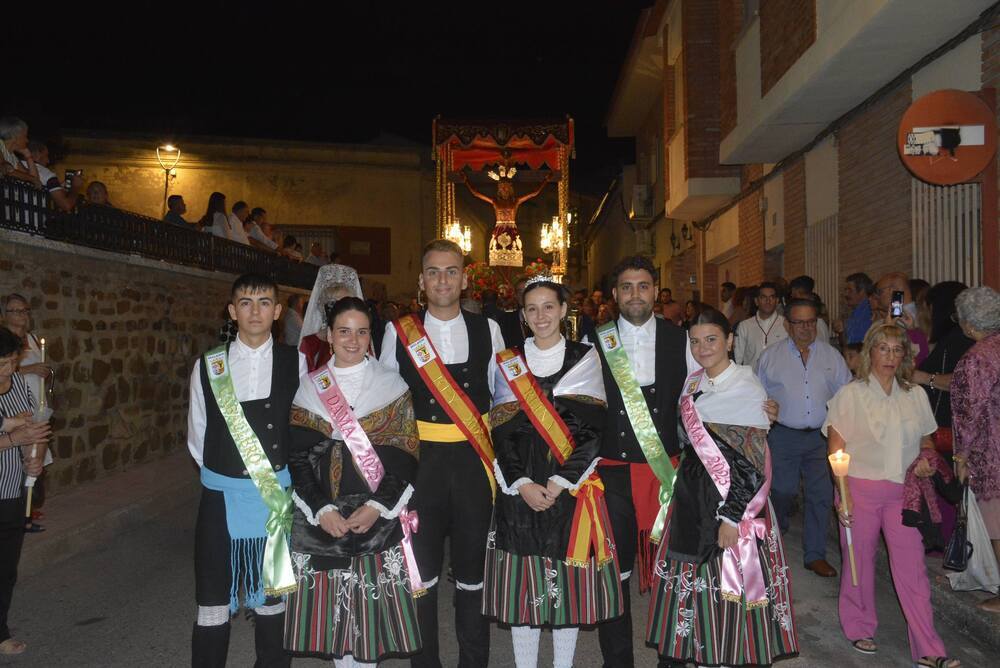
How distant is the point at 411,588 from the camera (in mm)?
3443

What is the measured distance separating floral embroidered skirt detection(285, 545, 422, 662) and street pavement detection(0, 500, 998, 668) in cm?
97

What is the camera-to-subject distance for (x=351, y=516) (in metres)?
3.33

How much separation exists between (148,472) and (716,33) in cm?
1155

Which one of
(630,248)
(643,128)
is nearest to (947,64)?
(643,128)

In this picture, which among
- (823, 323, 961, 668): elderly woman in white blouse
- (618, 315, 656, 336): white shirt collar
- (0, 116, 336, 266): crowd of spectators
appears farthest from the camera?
(0, 116, 336, 266): crowd of spectators

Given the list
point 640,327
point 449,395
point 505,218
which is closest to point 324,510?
point 449,395

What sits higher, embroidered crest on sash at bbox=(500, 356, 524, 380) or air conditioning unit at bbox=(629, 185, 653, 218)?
air conditioning unit at bbox=(629, 185, 653, 218)

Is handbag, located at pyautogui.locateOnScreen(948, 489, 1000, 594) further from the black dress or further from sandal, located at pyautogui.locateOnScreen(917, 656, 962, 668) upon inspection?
the black dress

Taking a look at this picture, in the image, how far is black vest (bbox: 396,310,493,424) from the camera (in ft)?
12.3

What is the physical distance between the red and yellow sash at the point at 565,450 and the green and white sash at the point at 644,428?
1.21 ft

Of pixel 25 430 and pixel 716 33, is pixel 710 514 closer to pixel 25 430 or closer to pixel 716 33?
pixel 25 430

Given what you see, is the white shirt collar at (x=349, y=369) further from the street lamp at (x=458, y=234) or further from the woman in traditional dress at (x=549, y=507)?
the street lamp at (x=458, y=234)

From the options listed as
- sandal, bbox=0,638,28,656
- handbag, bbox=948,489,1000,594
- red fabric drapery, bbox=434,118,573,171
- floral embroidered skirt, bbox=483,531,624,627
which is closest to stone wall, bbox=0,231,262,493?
sandal, bbox=0,638,28,656

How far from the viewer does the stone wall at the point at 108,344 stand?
24.7ft
